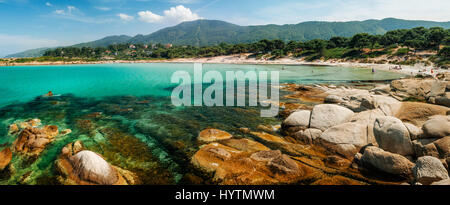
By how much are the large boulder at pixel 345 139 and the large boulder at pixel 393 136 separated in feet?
2.25

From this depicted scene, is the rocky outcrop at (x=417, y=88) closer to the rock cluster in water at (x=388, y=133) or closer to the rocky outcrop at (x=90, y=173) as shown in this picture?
the rock cluster in water at (x=388, y=133)

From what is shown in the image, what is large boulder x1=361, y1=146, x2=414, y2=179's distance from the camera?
26.3 feet

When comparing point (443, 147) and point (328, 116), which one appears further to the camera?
point (328, 116)

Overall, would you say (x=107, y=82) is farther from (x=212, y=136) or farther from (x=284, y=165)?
(x=284, y=165)

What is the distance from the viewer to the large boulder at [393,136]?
8.85 metres

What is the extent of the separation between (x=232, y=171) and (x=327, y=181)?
4081 millimetres

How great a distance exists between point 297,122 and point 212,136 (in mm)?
5873

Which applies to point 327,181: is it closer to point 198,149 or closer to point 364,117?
point 364,117

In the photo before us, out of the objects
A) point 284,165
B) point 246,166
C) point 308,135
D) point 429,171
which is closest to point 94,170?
point 246,166

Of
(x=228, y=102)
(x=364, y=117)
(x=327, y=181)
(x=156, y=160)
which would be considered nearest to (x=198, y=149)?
(x=156, y=160)

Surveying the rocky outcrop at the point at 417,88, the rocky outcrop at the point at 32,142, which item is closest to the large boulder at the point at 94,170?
the rocky outcrop at the point at 32,142

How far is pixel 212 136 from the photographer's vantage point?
513 inches

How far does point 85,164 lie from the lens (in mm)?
8609
